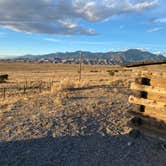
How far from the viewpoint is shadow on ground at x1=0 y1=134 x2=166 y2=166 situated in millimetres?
8050

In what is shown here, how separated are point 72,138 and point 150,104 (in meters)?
2.82

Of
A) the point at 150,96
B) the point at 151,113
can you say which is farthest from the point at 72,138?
the point at 150,96

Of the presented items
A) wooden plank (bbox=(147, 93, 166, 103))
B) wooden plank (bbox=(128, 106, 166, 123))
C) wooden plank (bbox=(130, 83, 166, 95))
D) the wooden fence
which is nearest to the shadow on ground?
the wooden fence

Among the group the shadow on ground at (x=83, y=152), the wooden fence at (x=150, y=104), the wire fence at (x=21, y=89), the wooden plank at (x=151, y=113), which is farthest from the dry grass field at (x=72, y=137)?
the wire fence at (x=21, y=89)

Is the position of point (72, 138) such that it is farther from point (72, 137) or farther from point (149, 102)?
point (149, 102)

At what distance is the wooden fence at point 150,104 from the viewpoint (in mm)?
9672

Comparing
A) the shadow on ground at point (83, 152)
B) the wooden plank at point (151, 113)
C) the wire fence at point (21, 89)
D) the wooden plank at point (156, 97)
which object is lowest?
the wire fence at point (21, 89)

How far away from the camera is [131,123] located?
1042 centimetres

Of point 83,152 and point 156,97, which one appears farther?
point 156,97

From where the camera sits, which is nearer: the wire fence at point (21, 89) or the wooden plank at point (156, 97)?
Result: the wooden plank at point (156, 97)

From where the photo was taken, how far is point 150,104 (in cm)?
992

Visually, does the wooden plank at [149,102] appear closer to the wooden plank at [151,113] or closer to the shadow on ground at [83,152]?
the wooden plank at [151,113]

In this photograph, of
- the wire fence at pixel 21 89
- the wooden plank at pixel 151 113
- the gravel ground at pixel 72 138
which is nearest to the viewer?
the gravel ground at pixel 72 138

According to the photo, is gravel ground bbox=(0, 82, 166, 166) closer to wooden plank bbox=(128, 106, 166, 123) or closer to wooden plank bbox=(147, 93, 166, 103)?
wooden plank bbox=(128, 106, 166, 123)
